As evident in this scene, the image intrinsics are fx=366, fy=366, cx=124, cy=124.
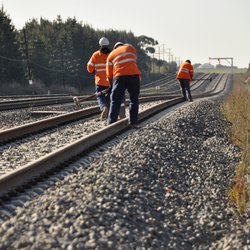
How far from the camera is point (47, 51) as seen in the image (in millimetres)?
52312

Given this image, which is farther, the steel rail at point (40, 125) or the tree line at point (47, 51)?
the tree line at point (47, 51)

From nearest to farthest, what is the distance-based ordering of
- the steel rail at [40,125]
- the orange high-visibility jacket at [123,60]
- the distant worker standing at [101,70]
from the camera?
the steel rail at [40,125] → the orange high-visibility jacket at [123,60] → the distant worker standing at [101,70]

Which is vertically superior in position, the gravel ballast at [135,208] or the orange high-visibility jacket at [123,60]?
the orange high-visibility jacket at [123,60]

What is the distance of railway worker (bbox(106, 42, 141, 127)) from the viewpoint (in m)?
7.88

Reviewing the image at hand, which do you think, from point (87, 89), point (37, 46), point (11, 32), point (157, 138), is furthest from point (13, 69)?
point (157, 138)

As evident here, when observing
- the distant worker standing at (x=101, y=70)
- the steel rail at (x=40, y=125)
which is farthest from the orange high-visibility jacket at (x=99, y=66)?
the steel rail at (x=40, y=125)

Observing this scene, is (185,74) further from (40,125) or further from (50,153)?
(50,153)

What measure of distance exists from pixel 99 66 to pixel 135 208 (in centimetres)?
646

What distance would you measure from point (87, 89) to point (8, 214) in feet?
172

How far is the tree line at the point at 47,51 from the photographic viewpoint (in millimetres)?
41312

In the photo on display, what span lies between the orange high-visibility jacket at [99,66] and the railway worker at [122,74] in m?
1.52

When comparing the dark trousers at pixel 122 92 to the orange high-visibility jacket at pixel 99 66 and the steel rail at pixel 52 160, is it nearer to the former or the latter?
the steel rail at pixel 52 160

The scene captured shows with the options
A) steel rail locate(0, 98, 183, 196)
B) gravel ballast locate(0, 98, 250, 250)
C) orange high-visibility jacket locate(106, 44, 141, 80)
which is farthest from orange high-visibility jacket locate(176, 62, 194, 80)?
gravel ballast locate(0, 98, 250, 250)

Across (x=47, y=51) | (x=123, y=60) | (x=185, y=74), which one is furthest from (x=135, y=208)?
(x=47, y=51)
